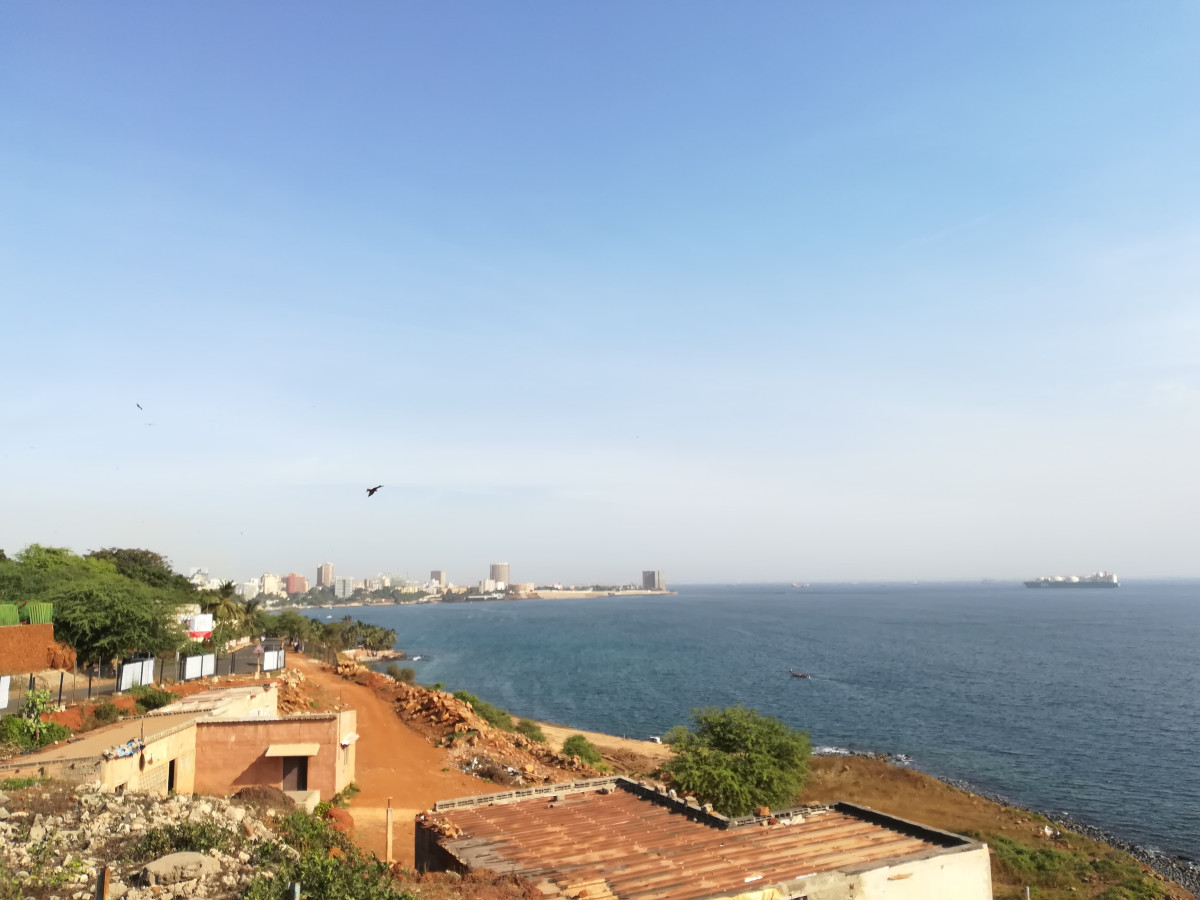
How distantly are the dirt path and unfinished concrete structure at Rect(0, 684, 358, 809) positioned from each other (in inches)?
60.1

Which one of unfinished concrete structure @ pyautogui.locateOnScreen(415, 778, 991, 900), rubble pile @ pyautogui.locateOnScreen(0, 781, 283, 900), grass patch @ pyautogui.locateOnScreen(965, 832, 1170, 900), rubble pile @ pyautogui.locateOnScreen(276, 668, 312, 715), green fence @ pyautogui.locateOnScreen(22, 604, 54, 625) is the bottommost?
→ grass patch @ pyautogui.locateOnScreen(965, 832, 1170, 900)

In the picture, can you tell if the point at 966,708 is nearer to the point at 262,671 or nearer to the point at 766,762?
the point at 766,762

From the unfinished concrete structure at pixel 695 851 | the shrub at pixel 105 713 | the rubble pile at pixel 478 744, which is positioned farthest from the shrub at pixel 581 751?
the unfinished concrete structure at pixel 695 851

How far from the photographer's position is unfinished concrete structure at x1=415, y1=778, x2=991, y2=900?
11.2 metres

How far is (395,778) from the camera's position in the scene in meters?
28.2

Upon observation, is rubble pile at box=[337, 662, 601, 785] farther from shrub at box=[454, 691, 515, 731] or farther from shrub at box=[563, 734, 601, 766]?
shrub at box=[454, 691, 515, 731]

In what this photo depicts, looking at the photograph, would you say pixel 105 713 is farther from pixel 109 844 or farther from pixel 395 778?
pixel 109 844

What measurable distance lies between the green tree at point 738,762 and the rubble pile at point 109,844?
53.9ft

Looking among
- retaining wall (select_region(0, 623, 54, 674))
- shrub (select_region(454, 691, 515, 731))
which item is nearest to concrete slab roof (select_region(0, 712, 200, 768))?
retaining wall (select_region(0, 623, 54, 674))

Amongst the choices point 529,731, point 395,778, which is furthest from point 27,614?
point 529,731

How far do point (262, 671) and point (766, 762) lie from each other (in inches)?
1011

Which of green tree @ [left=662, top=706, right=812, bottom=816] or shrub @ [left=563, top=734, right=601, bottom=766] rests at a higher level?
green tree @ [left=662, top=706, right=812, bottom=816]

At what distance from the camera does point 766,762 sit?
29703mm

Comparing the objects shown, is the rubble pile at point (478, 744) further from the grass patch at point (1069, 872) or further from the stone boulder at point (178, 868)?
the stone boulder at point (178, 868)
